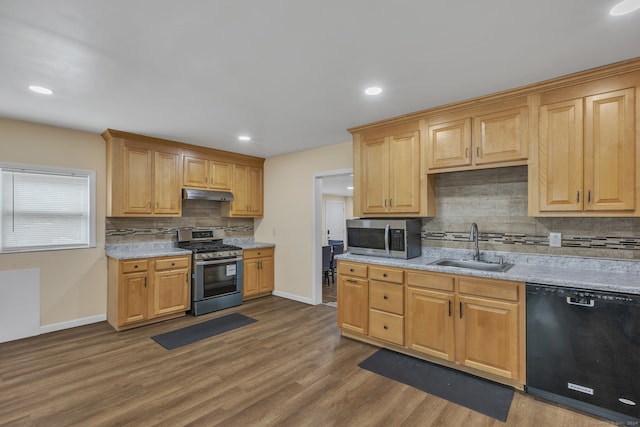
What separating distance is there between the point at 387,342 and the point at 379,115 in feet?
7.82

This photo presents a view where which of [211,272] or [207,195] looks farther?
[207,195]

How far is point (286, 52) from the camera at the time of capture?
2090mm

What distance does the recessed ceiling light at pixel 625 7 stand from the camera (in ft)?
5.26

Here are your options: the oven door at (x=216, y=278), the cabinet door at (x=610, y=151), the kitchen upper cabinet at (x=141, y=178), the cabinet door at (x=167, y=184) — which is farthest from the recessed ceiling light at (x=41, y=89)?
the cabinet door at (x=610, y=151)

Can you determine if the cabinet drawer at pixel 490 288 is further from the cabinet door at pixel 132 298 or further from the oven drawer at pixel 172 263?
the cabinet door at pixel 132 298

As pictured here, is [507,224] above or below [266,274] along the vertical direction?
above

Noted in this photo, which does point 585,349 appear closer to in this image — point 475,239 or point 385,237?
point 475,239

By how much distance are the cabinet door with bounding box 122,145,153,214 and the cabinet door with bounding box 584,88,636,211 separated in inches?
188

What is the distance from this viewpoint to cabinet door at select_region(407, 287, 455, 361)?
9.07ft

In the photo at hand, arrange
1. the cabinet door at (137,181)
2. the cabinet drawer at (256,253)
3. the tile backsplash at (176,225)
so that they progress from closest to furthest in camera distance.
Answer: the cabinet door at (137,181), the tile backsplash at (176,225), the cabinet drawer at (256,253)

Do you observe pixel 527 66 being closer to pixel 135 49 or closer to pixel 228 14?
pixel 228 14

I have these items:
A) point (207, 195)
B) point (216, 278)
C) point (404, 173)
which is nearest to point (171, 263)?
point (216, 278)

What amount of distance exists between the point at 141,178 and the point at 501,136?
168 inches

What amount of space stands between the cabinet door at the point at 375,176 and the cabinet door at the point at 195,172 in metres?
2.56
